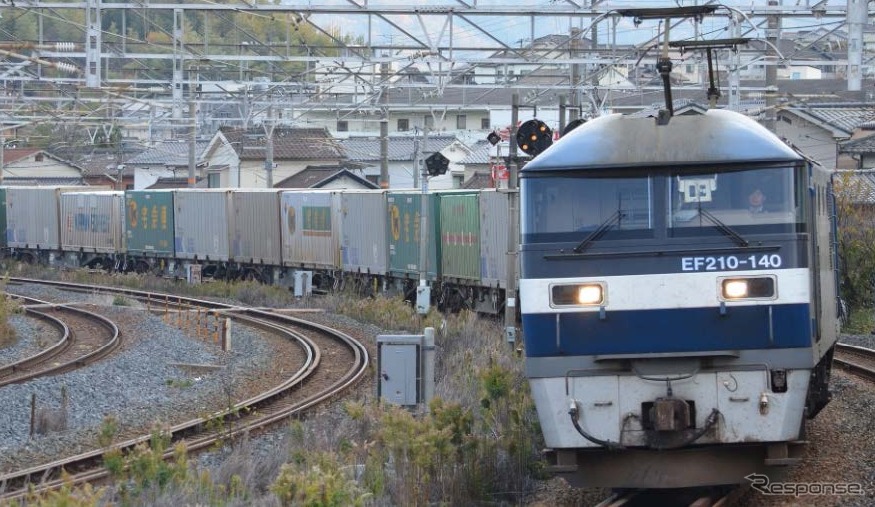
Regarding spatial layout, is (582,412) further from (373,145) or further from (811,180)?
(373,145)

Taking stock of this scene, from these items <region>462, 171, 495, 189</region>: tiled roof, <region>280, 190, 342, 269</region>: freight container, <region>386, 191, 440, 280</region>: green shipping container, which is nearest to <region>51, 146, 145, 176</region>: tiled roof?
<region>462, 171, 495, 189</region>: tiled roof

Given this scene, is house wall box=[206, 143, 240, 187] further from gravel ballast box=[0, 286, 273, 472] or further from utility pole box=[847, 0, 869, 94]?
utility pole box=[847, 0, 869, 94]

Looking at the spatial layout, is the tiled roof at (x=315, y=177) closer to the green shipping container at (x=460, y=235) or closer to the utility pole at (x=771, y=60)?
the green shipping container at (x=460, y=235)

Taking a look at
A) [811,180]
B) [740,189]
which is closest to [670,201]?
[740,189]

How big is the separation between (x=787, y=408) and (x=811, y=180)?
1.86 metres

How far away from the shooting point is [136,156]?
75.0 metres

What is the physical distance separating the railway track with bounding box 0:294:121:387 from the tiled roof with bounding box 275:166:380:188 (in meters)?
23.5

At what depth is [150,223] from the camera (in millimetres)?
40531

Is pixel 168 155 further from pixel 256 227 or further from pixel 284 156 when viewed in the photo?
pixel 256 227

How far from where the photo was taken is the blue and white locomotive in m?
8.11

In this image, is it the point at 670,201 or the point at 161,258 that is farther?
the point at 161,258

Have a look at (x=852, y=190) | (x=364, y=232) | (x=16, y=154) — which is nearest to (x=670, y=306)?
(x=852, y=190)

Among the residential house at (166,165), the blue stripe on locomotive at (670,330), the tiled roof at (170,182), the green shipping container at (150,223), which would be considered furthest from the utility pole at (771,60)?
the tiled roof at (170,182)

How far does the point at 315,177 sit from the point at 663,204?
48371 mm
